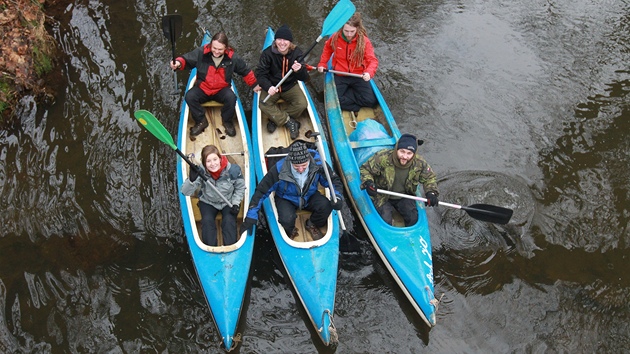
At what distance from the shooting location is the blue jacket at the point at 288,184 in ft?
18.1

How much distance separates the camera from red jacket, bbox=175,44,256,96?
6.54 metres

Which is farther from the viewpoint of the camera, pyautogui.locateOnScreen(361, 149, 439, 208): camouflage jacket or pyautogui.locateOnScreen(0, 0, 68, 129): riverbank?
pyautogui.locateOnScreen(0, 0, 68, 129): riverbank

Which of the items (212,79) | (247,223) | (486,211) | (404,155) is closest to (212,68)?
(212,79)

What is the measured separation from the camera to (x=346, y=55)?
23.6ft

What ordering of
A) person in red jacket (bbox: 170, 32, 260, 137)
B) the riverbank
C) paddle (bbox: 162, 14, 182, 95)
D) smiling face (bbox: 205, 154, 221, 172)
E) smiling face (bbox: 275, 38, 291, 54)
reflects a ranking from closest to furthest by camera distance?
smiling face (bbox: 205, 154, 221, 172) < smiling face (bbox: 275, 38, 291, 54) < person in red jacket (bbox: 170, 32, 260, 137) < paddle (bbox: 162, 14, 182, 95) < the riverbank

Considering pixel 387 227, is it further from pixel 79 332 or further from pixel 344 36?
pixel 79 332

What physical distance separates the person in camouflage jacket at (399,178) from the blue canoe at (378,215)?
0.13m

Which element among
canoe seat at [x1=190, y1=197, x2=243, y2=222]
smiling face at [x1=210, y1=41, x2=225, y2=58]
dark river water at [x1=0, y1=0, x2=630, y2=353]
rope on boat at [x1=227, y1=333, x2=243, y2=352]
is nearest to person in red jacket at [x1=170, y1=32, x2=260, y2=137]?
smiling face at [x1=210, y1=41, x2=225, y2=58]

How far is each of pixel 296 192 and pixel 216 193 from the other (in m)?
0.95

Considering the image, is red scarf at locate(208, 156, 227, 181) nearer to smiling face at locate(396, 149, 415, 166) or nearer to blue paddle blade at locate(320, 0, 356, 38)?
smiling face at locate(396, 149, 415, 166)

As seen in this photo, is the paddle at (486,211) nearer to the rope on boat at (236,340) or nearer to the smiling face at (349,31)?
the rope on boat at (236,340)

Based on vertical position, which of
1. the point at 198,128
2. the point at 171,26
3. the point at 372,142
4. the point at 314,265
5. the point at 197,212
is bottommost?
the point at 314,265

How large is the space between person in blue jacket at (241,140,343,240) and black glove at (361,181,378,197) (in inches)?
12.5

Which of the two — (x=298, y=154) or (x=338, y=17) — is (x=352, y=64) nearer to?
(x=338, y=17)
